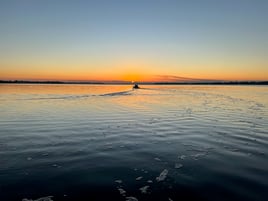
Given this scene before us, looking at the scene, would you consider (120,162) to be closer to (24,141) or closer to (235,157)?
(235,157)

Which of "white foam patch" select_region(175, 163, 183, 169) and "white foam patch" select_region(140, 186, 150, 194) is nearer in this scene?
"white foam patch" select_region(140, 186, 150, 194)

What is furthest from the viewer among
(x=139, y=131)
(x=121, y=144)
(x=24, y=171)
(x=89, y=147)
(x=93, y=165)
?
(x=139, y=131)

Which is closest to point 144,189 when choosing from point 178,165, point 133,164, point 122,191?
point 122,191

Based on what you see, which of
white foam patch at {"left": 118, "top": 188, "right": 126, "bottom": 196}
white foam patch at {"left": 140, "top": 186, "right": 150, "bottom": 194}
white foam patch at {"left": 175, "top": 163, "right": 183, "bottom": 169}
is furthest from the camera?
white foam patch at {"left": 175, "top": 163, "right": 183, "bottom": 169}

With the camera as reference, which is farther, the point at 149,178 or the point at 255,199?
the point at 149,178

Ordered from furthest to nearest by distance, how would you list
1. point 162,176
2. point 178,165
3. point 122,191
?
point 178,165
point 162,176
point 122,191

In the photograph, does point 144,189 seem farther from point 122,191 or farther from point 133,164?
point 133,164

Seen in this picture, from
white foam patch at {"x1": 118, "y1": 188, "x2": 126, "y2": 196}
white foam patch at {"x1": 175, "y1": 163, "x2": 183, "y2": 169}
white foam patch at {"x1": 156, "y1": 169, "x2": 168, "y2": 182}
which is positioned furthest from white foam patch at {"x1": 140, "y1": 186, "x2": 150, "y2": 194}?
white foam patch at {"x1": 175, "y1": 163, "x2": 183, "y2": 169}

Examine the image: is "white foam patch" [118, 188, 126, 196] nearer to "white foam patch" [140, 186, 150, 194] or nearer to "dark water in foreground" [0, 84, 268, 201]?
"dark water in foreground" [0, 84, 268, 201]

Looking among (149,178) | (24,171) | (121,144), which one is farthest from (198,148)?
(24,171)

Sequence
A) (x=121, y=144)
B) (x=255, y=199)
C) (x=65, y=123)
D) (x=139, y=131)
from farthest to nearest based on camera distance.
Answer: (x=65, y=123), (x=139, y=131), (x=121, y=144), (x=255, y=199)

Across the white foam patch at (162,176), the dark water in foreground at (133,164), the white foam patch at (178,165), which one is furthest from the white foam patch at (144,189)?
the white foam patch at (178,165)

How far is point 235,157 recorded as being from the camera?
9625 millimetres

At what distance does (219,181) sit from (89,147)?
5.97 meters
